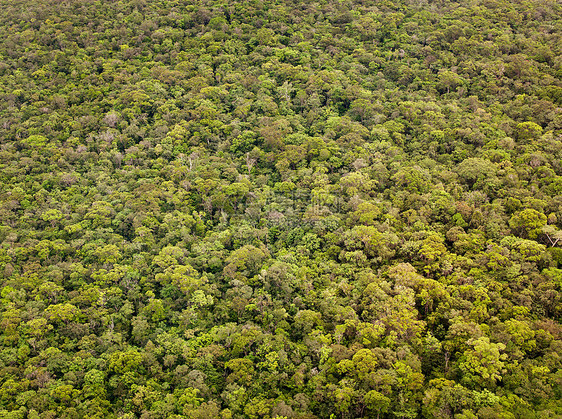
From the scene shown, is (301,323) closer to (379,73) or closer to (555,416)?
(555,416)

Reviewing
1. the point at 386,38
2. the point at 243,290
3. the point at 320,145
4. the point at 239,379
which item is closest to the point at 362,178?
the point at 320,145

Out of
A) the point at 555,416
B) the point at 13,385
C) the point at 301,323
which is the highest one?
the point at 555,416

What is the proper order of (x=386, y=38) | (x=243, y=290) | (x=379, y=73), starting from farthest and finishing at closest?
(x=386, y=38), (x=379, y=73), (x=243, y=290)

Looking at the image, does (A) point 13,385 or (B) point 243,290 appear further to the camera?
(B) point 243,290

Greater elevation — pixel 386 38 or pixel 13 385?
pixel 386 38

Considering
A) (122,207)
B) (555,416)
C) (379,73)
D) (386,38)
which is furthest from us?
(386,38)

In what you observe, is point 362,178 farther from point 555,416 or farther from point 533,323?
point 555,416
